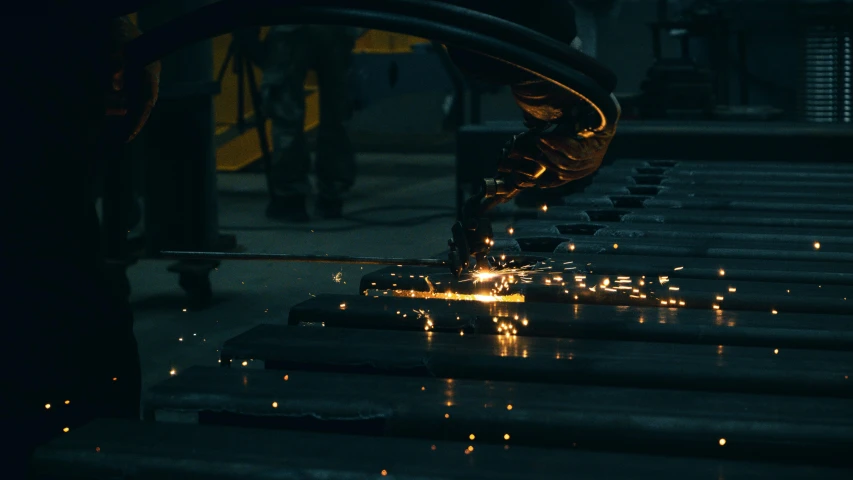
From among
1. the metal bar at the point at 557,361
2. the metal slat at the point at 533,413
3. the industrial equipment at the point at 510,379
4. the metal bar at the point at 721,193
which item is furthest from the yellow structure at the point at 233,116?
the metal slat at the point at 533,413

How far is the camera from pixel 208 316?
12.6 ft

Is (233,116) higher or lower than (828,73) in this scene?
lower

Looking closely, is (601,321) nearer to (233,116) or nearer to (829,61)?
(829,61)

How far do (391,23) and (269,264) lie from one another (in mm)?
3648

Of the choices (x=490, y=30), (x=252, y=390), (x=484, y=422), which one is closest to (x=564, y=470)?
(x=484, y=422)

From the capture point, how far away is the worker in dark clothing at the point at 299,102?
5.85 metres

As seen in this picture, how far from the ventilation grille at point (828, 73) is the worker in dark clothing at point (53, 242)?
7.62 m

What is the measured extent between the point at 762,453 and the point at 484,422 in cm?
26

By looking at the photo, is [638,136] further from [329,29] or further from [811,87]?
[811,87]

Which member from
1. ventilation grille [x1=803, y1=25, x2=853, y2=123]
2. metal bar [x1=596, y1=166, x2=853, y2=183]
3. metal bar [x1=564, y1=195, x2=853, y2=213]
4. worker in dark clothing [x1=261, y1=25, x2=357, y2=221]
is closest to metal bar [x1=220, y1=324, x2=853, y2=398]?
metal bar [x1=564, y1=195, x2=853, y2=213]

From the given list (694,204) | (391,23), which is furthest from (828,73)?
(391,23)

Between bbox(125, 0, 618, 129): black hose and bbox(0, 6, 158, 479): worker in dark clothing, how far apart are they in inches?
3.1

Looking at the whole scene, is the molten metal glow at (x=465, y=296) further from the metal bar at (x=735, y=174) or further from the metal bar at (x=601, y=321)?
the metal bar at (x=735, y=174)

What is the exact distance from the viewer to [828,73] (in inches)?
327
